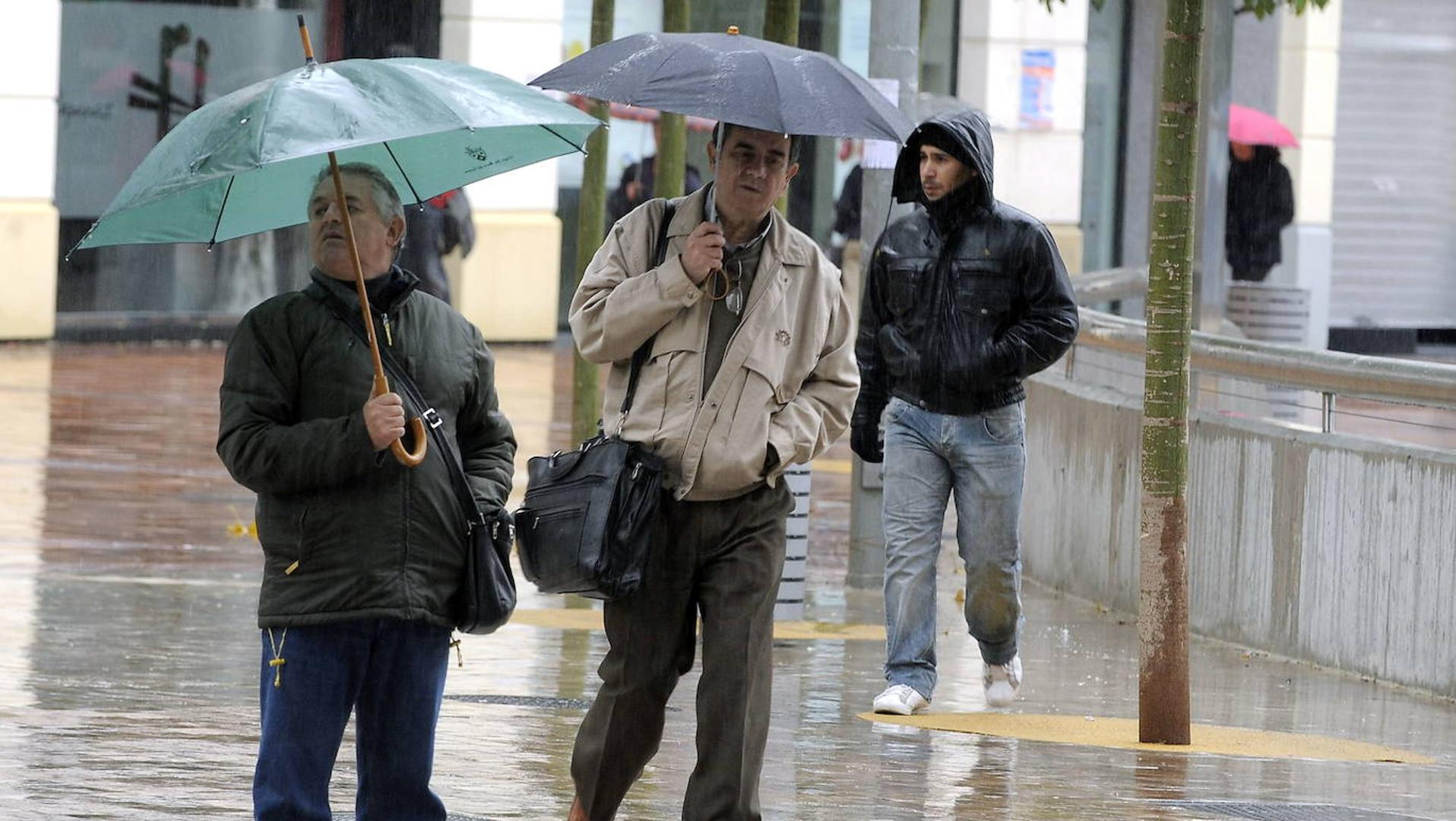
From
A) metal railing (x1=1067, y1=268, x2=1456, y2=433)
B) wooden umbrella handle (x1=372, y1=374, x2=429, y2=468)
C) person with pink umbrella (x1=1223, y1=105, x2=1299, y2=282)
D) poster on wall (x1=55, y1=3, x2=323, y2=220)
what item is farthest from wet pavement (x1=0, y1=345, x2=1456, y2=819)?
poster on wall (x1=55, y1=3, x2=323, y2=220)

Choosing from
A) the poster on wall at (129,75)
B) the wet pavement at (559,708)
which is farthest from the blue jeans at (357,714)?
the poster on wall at (129,75)

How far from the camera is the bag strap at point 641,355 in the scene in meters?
5.75

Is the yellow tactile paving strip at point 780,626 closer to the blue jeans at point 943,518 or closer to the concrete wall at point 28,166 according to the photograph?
the blue jeans at point 943,518

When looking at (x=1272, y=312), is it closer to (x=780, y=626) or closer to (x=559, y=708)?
(x=780, y=626)

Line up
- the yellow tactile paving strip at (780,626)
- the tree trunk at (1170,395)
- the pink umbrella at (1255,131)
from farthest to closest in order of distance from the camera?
the pink umbrella at (1255,131) < the yellow tactile paving strip at (780,626) < the tree trunk at (1170,395)

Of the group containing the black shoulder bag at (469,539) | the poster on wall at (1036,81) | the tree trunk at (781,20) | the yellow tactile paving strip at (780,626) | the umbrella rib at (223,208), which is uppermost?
the poster on wall at (1036,81)

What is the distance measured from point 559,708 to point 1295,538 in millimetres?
3041

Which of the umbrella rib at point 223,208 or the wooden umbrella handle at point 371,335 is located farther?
the umbrella rib at point 223,208

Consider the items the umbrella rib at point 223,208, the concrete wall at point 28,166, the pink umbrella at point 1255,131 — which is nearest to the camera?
the umbrella rib at point 223,208

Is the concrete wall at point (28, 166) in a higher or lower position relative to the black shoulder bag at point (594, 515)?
higher

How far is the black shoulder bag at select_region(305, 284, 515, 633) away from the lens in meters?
5.18

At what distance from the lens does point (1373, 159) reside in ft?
104

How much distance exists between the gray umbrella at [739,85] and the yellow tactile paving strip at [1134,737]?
2.59 m

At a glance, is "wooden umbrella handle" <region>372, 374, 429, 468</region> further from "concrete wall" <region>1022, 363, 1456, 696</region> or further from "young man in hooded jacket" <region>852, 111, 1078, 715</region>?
"concrete wall" <region>1022, 363, 1456, 696</region>
